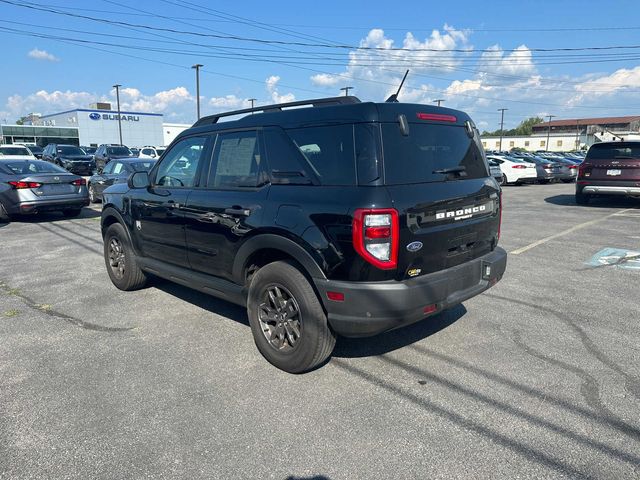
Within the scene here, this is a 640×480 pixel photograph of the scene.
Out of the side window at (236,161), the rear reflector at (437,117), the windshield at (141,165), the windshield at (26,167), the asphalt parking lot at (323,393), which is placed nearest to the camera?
the asphalt parking lot at (323,393)

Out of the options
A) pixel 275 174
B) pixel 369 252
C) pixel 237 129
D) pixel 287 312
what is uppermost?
pixel 237 129

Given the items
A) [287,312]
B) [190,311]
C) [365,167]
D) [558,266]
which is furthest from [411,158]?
[558,266]

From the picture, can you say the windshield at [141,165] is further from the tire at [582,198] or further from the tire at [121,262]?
the tire at [582,198]

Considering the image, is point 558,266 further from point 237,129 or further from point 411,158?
point 237,129

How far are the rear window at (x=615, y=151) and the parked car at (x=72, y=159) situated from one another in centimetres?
2668

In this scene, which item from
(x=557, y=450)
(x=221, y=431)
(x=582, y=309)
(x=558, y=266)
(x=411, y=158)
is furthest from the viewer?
(x=558, y=266)

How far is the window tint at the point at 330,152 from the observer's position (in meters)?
3.11

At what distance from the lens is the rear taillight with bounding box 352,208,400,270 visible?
9.45 feet

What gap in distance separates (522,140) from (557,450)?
112285 mm

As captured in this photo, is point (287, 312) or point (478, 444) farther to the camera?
point (287, 312)

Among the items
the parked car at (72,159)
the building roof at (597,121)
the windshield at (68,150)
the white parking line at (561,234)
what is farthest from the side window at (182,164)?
the building roof at (597,121)

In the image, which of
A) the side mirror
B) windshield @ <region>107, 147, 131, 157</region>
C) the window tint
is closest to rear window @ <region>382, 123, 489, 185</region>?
the window tint

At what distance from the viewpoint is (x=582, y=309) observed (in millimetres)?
4809

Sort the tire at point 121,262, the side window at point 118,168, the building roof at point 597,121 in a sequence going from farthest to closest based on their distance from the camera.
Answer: the building roof at point 597,121
the side window at point 118,168
the tire at point 121,262
